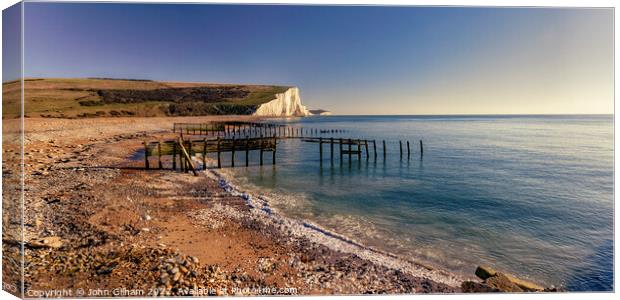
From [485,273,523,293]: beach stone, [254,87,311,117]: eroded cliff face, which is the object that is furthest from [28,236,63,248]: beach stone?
[254,87,311,117]: eroded cliff face

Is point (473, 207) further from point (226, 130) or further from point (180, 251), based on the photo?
point (226, 130)

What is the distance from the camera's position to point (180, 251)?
7816mm

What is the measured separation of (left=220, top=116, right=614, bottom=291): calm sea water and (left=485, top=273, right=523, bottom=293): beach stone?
3.35 ft

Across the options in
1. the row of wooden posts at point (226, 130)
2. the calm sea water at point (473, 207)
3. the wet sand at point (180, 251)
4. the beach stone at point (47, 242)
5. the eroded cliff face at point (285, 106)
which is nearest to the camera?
the wet sand at point (180, 251)

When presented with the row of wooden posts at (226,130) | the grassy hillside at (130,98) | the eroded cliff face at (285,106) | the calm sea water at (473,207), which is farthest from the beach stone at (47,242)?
the eroded cliff face at (285,106)

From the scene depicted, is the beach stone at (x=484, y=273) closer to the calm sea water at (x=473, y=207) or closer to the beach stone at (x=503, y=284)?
the beach stone at (x=503, y=284)

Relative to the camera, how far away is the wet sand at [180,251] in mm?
6586

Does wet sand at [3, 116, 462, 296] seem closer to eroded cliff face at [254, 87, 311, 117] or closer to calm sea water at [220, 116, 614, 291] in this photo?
calm sea water at [220, 116, 614, 291]

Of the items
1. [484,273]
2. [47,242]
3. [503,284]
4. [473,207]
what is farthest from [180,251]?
[473,207]

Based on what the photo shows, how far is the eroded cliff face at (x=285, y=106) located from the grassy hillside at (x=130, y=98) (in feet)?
90.1

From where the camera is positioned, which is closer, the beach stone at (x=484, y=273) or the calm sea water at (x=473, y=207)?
the beach stone at (x=484, y=273)

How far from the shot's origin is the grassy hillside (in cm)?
5028

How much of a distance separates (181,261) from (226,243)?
160 cm

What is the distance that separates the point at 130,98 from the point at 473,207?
6468 cm
